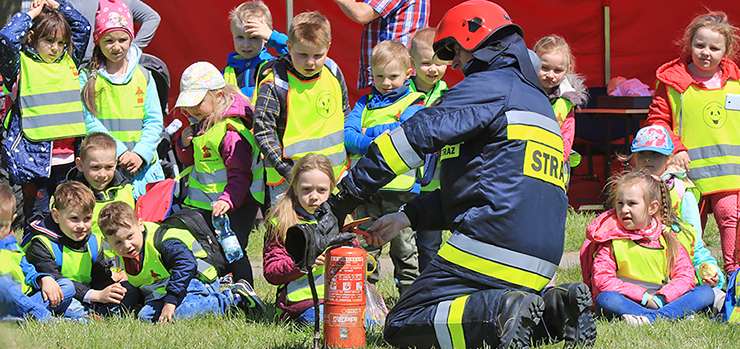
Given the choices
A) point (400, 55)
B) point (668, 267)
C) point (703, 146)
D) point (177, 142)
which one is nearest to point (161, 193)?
point (177, 142)

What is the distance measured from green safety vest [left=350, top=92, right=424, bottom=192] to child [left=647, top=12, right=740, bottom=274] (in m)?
2.06

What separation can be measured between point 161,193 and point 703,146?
13.7 feet

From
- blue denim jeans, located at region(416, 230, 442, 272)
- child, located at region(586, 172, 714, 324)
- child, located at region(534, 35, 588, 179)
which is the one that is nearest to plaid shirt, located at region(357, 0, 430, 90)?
child, located at region(534, 35, 588, 179)

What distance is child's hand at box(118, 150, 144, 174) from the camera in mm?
5391

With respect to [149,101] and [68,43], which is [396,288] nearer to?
[149,101]

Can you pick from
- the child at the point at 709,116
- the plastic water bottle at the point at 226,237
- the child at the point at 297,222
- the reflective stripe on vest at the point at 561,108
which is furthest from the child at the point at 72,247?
the child at the point at 709,116

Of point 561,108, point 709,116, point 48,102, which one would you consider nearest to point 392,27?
point 561,108

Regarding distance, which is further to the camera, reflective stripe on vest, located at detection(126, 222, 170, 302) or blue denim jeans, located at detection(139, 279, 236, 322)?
reflective stripe on vest, located at detection(126, 222, 170, 302)

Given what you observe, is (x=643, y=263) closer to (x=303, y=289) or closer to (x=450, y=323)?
(x=450, y=323)

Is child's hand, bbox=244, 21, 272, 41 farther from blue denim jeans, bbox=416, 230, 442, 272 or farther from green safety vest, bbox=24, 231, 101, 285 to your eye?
blue denim jeans, bbox=416, 230, 442, 272

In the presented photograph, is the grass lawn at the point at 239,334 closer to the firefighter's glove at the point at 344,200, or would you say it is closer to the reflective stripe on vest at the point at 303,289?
the reflective stripe on vest at the point at 303,289

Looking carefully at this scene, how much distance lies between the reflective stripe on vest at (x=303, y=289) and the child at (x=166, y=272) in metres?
0.48

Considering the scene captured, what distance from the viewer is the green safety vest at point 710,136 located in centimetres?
558

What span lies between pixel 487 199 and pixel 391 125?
1.79m
